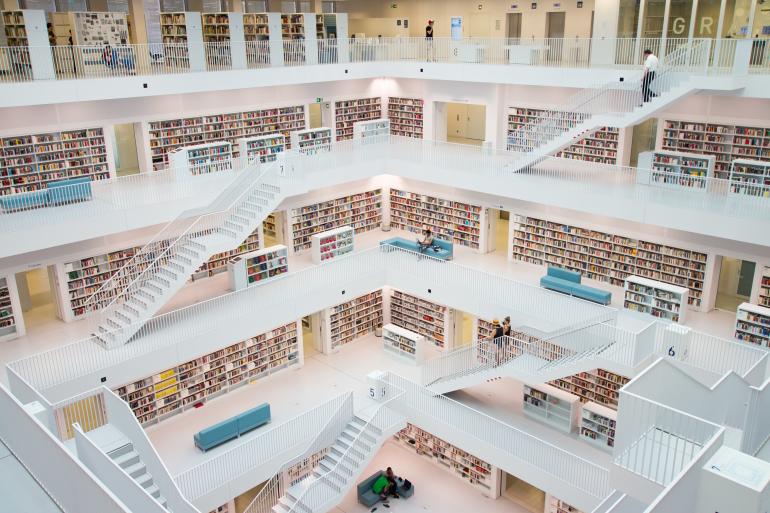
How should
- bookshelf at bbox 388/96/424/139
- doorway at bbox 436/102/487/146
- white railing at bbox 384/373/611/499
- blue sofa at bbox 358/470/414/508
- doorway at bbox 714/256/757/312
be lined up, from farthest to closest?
doorway at bbox 436/102/487/146, bookshelf at bbox 388/96/424/139, doorway at bbox 714/256/757/312, blue sofa at bbox 358/470/414/508, white railing at bbox 384/373/611/499

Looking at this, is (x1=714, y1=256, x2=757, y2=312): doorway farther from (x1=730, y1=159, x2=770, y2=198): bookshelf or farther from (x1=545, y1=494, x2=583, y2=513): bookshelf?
(x1=545, y1=494, x2=583, y2=513): bookshelf

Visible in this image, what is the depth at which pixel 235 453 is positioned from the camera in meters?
13.0

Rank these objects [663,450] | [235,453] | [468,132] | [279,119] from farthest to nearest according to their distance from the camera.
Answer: [468,132] < [279,119] < [235,453] < [663,450]

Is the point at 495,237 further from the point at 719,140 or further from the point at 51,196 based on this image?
the point at 51,196

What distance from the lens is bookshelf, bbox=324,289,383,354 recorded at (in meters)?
18.6

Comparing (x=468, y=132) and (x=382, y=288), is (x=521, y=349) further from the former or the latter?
(x=468, y=132)

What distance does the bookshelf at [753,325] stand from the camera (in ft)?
43.1

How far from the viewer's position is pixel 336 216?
67.4 feet

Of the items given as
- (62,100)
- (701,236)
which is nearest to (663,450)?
(701,236)

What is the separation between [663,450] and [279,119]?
47.9ft

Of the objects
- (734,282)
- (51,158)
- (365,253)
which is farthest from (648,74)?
(51,158)

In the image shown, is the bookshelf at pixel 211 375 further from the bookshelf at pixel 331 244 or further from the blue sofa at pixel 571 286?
the blue sofa at pixel 571 286

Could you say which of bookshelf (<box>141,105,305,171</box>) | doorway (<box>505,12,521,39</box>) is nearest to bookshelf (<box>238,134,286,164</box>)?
bookshelf (<box>141,105,305,171</box>)

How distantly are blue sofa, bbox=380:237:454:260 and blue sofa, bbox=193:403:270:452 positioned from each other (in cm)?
600
